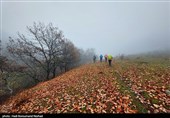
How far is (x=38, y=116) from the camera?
253 inches

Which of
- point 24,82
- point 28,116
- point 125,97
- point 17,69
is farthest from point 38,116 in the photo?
point 24,82

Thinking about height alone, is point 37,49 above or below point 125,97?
above

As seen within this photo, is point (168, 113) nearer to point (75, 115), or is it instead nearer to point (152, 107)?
point (152, 107)

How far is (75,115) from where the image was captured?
239 inches

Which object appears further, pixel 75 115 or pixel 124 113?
pixel 75 115

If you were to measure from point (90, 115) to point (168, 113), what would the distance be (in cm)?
361

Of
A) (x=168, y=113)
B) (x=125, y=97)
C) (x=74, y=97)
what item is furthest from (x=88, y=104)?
(x=168, y=113)

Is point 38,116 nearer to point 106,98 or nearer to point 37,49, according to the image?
point 106,98

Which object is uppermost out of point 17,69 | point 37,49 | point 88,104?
point 37,49

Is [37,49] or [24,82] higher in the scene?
[37,49]

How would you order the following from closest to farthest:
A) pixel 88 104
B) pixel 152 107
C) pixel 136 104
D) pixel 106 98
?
pixel 152 107 < pixel 136 104 < pixel 88 104 < pixel 106 98

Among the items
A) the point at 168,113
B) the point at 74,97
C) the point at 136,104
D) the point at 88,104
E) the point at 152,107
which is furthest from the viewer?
the point at 74,97

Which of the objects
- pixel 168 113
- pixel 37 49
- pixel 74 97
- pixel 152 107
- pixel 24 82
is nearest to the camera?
pixel 168 113

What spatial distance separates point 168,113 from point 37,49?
71.4 feet
